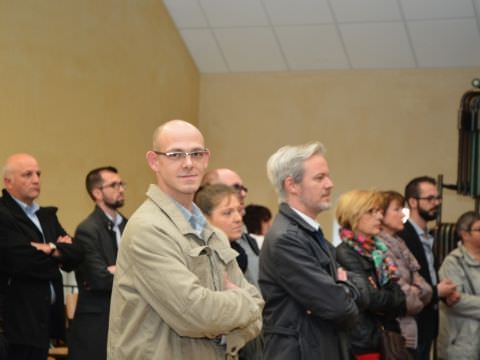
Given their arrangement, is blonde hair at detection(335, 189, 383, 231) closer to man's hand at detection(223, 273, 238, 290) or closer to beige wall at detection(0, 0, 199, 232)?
man's hand at detection(223, 273, 238, 290)

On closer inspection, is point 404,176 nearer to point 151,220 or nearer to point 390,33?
point 390,33

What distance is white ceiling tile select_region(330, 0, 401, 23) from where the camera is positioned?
28.4 ft

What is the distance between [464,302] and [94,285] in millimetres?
2499

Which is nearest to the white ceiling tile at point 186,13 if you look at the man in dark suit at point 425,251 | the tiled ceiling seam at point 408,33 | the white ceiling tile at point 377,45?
the white ceiling tile at point 377,45

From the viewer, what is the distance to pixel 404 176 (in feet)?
30.5

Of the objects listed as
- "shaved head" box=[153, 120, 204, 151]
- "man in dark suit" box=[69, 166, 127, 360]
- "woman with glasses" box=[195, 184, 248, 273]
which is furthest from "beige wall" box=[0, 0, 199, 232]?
"shaved head" box=[153, 120, 204, 151]

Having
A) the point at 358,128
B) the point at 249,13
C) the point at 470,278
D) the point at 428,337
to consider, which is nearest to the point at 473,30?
the point at 358,128

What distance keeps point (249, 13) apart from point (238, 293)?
6243 mm

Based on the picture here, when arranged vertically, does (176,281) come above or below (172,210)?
below

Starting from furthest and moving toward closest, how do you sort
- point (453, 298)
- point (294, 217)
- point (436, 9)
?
1. point (436, 9)
2. point (453, 298)
3. point (294, 217)

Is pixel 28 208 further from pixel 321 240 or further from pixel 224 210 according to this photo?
pixel 321 240

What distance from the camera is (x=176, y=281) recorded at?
2.97m

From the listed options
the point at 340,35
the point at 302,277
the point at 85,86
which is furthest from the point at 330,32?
the point at 302,277

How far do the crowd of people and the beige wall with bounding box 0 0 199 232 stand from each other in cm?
135
